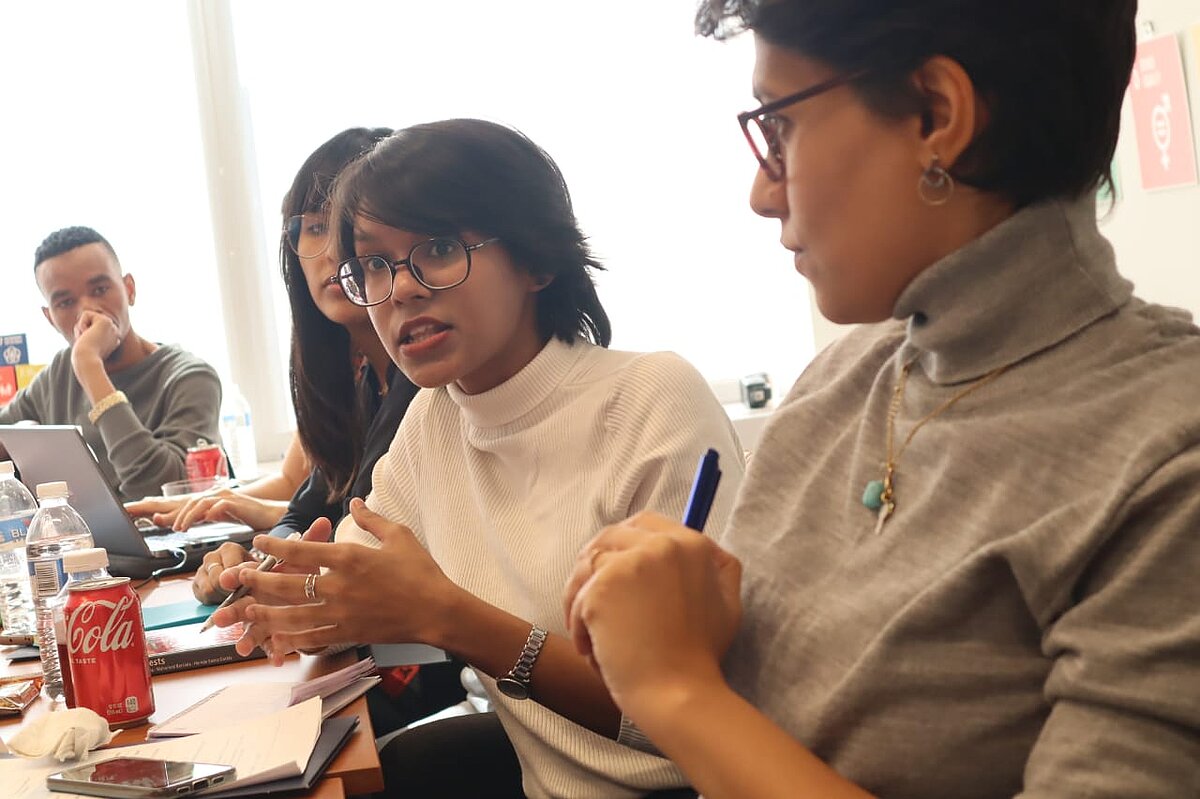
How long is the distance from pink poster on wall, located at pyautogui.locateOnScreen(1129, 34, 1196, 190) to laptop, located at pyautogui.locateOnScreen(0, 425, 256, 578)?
1.98 m

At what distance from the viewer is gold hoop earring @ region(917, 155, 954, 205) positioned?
2.55 feet

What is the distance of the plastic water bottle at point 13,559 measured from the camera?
169 cm

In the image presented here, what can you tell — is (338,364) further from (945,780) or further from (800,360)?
(800,360)

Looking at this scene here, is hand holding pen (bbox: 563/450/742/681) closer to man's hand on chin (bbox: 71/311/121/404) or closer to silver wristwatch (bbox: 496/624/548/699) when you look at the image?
silver wristwatch (bbox: 496/624/548/699)

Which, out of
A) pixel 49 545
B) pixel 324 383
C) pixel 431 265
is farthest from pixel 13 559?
pixel 431 265

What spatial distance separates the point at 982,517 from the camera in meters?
0.74

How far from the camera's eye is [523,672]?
1261 millimetres

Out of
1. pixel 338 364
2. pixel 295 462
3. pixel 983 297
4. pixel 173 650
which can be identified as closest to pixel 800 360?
pixel 295 462

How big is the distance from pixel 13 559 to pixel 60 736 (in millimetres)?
814

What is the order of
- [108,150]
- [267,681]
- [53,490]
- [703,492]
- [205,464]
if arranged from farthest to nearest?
[108,150]
[205,464]
[53,490]
[267,681]
[703,492]

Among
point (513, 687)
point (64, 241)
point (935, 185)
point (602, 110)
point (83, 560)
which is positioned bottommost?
point (513, 687)

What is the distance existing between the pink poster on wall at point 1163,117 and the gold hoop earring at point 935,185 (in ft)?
6.14

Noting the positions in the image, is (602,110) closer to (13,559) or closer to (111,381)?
(111,381)

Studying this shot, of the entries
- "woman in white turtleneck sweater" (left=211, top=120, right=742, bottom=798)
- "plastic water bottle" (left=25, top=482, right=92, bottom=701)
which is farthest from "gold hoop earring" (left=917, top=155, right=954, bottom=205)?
"plastic water bottle" (left=25, top=482, right=92, bottom=701)
